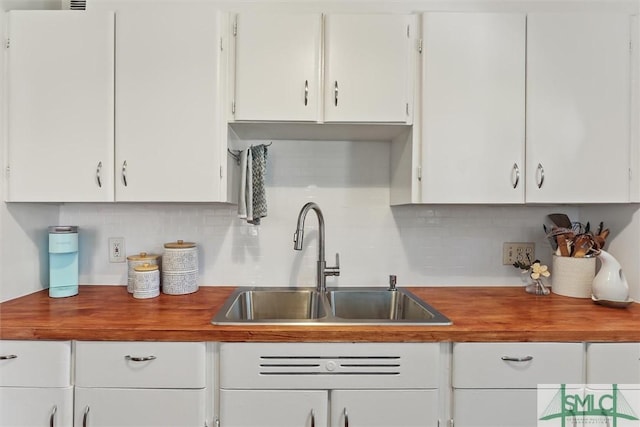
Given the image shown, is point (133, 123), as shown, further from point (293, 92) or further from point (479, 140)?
point (479, 140)

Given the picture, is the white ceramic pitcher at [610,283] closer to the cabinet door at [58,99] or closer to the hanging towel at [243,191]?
the hanging towel at [243,191]

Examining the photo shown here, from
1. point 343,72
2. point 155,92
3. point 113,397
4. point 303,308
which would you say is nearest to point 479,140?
point 343,72

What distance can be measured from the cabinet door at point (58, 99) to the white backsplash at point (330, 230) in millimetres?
373

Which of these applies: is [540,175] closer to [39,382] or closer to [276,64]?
[276,64]

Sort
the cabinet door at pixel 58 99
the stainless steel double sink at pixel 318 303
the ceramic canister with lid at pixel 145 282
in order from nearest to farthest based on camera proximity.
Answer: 1. the cabinet door at pixel 58 99
2. the ceramic canister with lid at pixel 145 282
3. the stainless steel double sink at pixel 318 303

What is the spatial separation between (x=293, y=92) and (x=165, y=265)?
38.3 inches

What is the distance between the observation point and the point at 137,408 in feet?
3.92

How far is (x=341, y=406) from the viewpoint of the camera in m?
1.20

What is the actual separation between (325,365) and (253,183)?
86 centimetres

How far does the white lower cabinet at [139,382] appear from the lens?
1197mm

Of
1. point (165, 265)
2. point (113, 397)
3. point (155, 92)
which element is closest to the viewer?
point (113, 397)

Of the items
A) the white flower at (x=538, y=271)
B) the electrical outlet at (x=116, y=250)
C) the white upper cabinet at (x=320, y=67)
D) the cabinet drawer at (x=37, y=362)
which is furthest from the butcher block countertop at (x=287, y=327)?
the white upper cabinet at (x=320, y=67)

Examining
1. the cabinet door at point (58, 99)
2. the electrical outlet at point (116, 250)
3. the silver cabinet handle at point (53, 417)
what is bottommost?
the silver cabinet handle at point (53, 417)

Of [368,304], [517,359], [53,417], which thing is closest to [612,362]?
[517,359]
